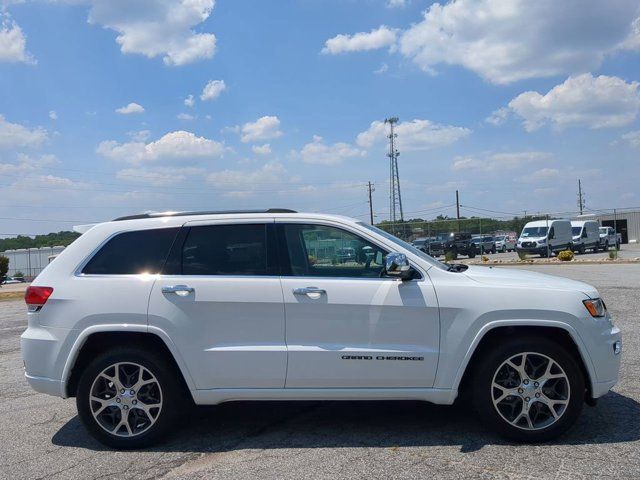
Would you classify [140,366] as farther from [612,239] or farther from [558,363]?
[612,239]


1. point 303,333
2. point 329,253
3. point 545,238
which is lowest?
point 303,333

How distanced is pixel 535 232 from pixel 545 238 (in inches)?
40.2

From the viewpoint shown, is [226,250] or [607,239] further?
[607,239]

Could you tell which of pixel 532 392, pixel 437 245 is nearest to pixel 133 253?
pixel 532 392

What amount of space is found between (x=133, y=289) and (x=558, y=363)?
11.3 ft

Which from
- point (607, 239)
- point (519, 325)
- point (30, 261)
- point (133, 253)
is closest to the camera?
point (519, 325)

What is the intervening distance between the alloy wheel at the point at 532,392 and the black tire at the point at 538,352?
1.0 inches

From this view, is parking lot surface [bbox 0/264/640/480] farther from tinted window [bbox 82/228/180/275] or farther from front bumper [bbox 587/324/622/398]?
tinted window [bbox 82/228/180/275]

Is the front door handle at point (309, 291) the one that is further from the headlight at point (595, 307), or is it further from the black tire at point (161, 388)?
the headlight at point (595, 307)

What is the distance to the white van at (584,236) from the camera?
124 ft

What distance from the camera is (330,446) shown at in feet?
14.9

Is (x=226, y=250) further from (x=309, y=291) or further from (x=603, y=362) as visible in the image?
(x=603, y=362)

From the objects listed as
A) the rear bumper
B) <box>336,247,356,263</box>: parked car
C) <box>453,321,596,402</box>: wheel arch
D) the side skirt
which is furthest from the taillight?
<box>453,321,596,402</box>: wheel arch

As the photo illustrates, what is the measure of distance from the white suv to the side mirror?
0.05 ft
